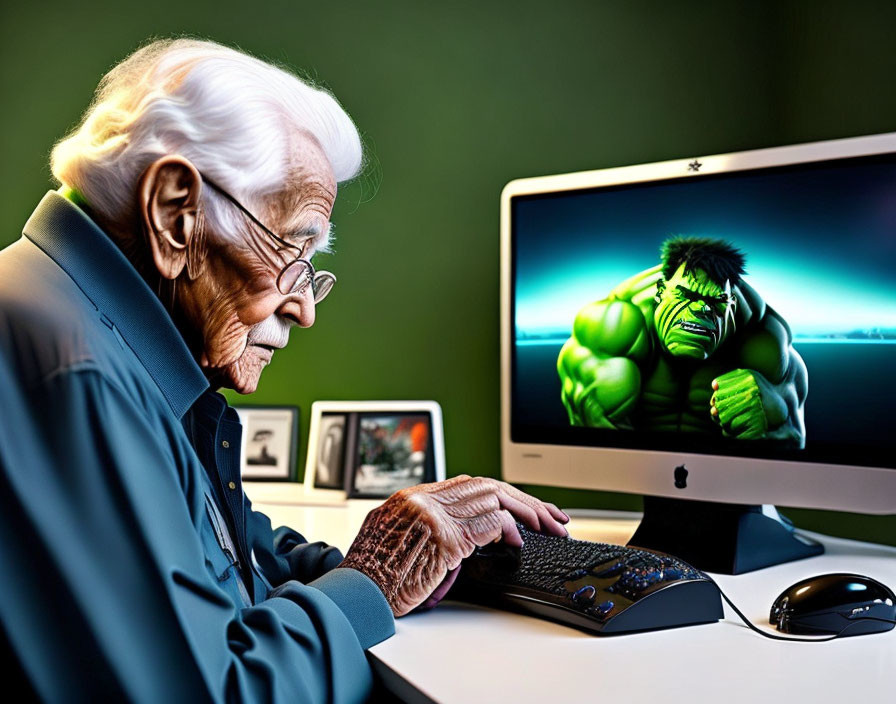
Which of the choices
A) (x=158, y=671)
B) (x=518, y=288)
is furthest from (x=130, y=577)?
(x=518, y=288)

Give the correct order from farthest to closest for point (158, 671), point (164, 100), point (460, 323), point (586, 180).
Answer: point (460, 323), point (586, 180), point (164, 100), point (158, 671)

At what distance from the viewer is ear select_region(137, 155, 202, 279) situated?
918 millimetres

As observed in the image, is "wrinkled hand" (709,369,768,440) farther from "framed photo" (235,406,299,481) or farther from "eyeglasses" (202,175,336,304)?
"framed photo" (235,406,299,481)

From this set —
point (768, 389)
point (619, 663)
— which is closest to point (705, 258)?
point (768, 389)

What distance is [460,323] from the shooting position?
1.98 metres

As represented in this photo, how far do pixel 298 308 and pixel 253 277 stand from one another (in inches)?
4.6

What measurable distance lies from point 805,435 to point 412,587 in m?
0.63

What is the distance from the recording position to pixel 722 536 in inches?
52.4

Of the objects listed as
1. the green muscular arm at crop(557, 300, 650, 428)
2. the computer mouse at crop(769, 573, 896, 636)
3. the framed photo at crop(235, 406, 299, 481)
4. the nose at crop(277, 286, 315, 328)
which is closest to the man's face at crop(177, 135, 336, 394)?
the nose at crop(277, 286, 315, 328)

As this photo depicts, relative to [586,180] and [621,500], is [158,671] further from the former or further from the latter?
→ [621,500]

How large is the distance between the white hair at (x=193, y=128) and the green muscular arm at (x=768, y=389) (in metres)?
0.72

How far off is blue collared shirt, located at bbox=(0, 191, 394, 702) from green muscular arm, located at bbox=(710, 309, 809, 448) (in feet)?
2.34

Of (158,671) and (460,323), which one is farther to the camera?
(460,323)

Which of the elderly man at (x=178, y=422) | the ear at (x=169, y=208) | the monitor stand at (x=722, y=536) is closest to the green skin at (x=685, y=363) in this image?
the monitor stand at (x=722, y=536)
